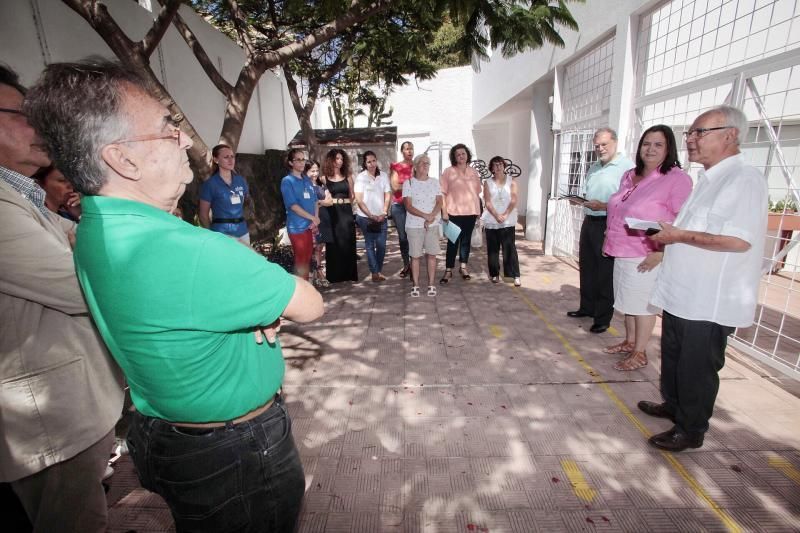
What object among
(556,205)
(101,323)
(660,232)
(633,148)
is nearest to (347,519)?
(101,323)

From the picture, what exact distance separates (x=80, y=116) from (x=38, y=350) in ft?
2.66

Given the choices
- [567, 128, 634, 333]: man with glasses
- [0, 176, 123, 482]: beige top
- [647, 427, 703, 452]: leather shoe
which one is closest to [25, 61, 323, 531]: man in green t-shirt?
[0, 176, 123, 482]: beige top

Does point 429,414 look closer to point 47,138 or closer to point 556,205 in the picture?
point 47,138

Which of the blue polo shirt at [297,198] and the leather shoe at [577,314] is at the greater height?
the blue polo shirt at [297,198]

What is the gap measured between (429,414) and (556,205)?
19.9 ft

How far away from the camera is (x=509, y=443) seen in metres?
2.62

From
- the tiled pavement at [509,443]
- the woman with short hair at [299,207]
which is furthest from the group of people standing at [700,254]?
the woman with short hair at [299,207]

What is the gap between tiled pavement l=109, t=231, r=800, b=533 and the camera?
210cm

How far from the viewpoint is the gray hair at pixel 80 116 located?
963 mm

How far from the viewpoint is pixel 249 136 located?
1222 centimetres

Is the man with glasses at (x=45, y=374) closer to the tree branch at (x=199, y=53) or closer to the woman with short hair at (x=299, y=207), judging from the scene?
the woman with short hair at (x=299, y=207)

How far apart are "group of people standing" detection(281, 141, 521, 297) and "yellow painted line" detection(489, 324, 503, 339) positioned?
1265 mm

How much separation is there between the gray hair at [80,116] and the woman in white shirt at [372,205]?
16.2 ft

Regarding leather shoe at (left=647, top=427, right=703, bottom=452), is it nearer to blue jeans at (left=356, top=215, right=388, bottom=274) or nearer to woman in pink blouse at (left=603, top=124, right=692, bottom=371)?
woman in pink blouse at (left=603, top=124, right=692, bottom=371)
